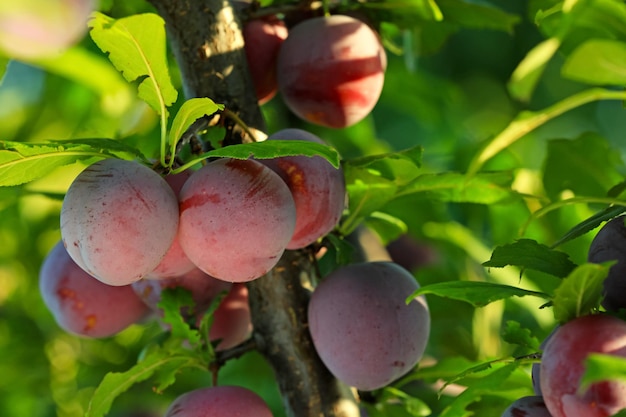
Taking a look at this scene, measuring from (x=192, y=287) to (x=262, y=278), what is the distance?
8 centimetres

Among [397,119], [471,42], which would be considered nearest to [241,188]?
[397,119]

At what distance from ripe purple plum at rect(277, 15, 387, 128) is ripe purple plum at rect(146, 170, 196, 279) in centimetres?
20

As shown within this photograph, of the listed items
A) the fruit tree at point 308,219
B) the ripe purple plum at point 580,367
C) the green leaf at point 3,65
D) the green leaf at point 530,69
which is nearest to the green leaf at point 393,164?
the fruit tree at point 308,219

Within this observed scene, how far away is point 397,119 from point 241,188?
7.72 feet

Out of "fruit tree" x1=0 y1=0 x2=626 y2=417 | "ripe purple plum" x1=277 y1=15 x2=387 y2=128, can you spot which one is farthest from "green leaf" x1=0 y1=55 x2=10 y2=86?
"ripe purple plum" x1=277 y1=15 x2=387 y2=128

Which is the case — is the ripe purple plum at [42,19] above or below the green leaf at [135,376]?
above

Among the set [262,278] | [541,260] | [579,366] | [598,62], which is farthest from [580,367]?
[262,278]

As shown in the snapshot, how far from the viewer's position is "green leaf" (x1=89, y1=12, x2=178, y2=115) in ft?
1.99

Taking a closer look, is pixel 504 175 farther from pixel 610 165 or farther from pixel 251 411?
pixel 251 411

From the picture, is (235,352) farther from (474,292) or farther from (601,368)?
(601,368)

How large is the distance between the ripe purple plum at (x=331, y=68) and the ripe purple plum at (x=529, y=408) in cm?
36

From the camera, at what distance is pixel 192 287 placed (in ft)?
2.64

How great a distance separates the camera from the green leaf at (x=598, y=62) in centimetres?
59

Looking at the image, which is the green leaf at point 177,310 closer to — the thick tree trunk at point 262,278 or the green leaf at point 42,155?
the thick tree trunk at point 262,278
